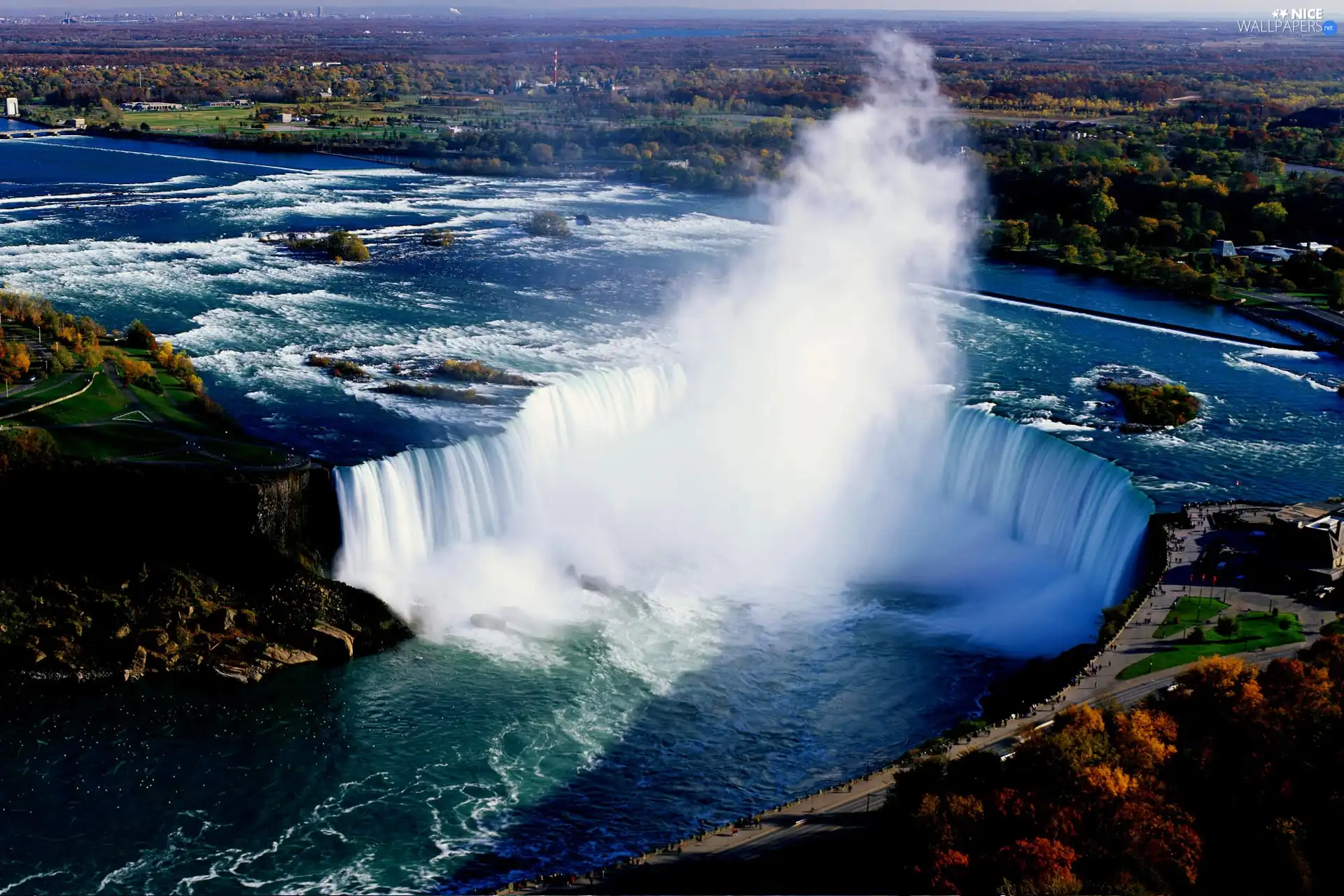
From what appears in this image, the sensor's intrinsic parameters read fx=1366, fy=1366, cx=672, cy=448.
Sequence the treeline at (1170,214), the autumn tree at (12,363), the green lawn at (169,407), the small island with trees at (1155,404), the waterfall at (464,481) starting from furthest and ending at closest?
1. the treeline at (1170,214)
2. the small island with trees at (1155,404)
3. the autumn tree at (12,363)
4. the green lawn at (169,407)
5. the waterfall at (464,481)

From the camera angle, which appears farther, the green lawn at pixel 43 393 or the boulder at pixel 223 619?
the green lawn at pixel 43 393

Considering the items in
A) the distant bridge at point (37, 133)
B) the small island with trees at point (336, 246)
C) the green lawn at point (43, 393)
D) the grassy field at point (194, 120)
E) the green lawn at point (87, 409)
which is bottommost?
the green lawn at point (87, 409)

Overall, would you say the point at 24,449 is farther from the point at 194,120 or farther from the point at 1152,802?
the point at 194,120

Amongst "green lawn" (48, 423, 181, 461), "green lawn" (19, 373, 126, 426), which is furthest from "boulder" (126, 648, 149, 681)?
"green lawn" (19, 373, 126, 426)

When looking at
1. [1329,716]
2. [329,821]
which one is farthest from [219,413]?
[1329,716]

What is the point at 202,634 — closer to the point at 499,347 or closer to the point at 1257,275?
the point at 499,347

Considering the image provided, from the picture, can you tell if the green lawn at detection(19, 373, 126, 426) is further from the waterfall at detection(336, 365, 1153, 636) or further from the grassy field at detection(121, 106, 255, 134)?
the grassy field at detection(121, 106, 255, 134)

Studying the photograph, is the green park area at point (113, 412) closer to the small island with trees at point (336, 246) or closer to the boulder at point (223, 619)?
the boulder at point (223, 619)

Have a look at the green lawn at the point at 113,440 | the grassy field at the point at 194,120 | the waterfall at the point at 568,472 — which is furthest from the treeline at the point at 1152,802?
the grassy field at the point at 194,120
